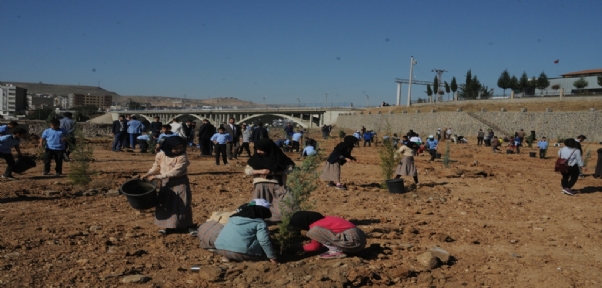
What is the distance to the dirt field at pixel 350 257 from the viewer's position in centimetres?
519

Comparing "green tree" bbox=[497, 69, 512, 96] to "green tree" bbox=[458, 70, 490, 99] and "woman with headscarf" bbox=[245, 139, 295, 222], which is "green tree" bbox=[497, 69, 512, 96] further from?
"woman with headscarf" bbox=[245, 139, 295, 222]

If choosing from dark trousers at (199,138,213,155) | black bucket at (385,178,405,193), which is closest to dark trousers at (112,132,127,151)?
dark trousers at (199,138,213,155)

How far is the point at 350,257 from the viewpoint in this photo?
5.74 m

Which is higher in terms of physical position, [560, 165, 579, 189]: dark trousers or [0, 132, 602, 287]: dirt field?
[560, 165, 579, 189]: dark trousers

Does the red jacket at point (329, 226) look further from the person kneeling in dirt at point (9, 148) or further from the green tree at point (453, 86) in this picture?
the green tree at point (453, 86)

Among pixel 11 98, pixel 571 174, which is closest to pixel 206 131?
pixel 571 174

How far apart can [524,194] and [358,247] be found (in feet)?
24.7

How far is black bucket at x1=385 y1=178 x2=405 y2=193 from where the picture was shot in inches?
431

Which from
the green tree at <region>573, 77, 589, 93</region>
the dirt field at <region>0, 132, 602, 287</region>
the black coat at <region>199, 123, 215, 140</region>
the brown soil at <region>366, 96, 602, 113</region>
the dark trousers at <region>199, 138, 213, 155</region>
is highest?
the green tree at <region>573, 77, 589, 93</region>

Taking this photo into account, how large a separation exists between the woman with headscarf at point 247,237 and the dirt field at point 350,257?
0.14m

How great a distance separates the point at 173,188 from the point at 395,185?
5788mm

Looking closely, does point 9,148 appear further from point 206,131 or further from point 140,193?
point 206,131

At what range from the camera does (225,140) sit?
14695mm

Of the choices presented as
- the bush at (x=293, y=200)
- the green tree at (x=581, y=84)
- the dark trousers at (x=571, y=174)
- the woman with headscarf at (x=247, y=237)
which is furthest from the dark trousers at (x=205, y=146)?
the green tree at (x=581, y=84)
